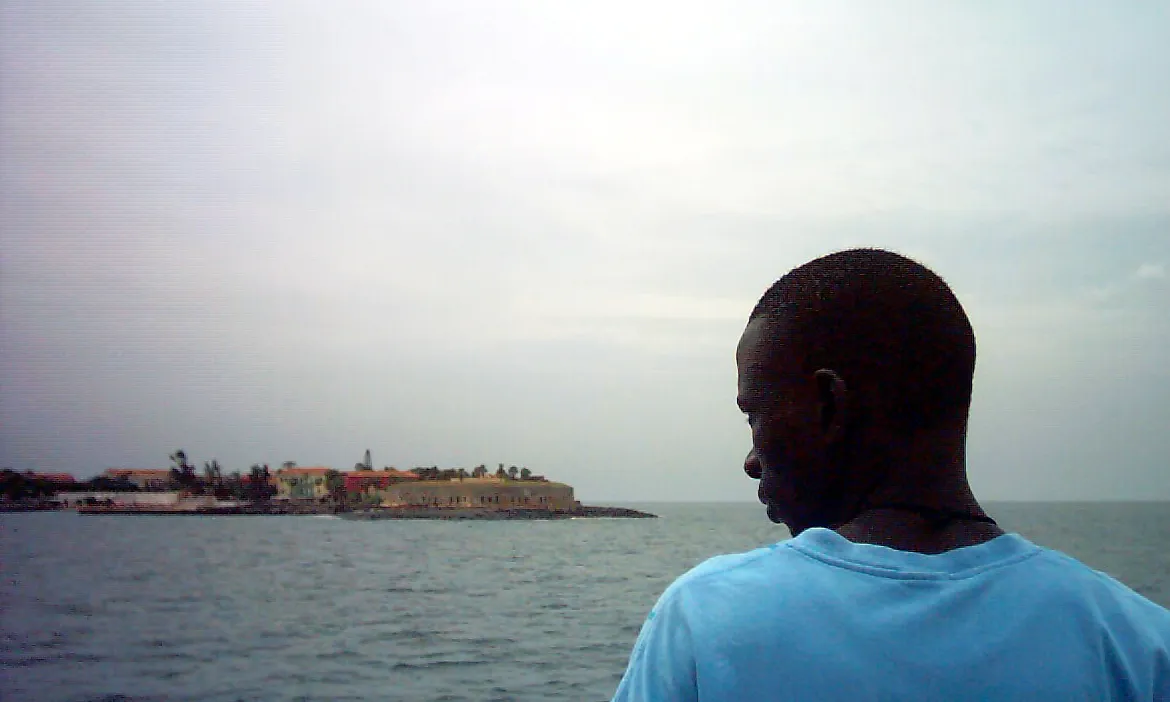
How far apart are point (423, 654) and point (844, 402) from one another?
21577mm

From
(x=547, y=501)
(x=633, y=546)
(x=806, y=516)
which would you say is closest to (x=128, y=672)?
(x=806, y=516)

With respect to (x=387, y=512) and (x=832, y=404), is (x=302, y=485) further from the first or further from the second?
(x=832, y=404)

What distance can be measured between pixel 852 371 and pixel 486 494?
116 m

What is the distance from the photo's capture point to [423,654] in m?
21.4

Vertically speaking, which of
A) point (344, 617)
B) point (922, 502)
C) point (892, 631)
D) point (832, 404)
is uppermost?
point (832, 404)

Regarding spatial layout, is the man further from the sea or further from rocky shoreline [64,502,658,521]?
rocky shoreline [64,502,658,521]

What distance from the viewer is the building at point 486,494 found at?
375 feet

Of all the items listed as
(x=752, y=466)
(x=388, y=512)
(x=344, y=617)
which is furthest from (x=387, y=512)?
(x=752, y=466)

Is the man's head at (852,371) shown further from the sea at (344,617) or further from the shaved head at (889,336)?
the sea at (344,617)

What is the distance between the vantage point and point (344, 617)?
29031 millimetres

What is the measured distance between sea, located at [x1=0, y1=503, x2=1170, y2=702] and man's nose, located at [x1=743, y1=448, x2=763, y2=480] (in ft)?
50.7

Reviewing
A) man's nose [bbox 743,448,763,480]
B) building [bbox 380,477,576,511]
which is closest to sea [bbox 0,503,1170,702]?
man's nose [bbox 743,448,763,480]

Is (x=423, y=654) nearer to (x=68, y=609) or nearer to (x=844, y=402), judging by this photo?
(x=68, y=609)

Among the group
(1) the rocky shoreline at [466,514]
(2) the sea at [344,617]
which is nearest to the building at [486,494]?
(1) the rocky shoreline at [466,514]
